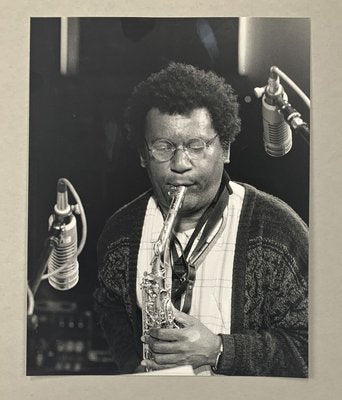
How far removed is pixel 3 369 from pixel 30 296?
200mm

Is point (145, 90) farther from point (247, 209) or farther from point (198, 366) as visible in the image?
point (198, 366)

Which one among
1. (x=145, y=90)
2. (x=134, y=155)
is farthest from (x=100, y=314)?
(x=145, y=90)

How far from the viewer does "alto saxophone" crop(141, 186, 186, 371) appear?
6.20ft

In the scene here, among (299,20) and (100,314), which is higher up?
(299,20)

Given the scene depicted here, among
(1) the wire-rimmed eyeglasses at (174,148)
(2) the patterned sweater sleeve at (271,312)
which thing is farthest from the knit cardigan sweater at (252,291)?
(1) the wire-rimmed eyeglasses at (174,148)

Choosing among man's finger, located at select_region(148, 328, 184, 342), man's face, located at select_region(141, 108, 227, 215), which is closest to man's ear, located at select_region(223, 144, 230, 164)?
man's face, located at select_region(141, 108, 227, 215)

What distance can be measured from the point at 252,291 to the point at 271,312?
0.07 metres

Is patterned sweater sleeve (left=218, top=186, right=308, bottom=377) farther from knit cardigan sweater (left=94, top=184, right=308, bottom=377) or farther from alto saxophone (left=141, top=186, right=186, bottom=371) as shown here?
alto saxophone (left=141, top=186, right=186, bottom=371)

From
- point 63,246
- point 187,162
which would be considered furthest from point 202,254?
point 63,246

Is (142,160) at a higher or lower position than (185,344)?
higher

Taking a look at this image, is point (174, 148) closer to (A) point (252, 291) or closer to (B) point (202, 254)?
(B) point (202, 254)

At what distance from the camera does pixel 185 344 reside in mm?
1891

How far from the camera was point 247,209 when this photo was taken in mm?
1930

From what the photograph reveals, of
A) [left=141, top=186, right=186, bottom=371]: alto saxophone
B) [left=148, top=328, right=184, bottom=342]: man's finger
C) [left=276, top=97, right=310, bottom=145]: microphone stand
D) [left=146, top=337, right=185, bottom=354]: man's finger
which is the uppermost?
[left=276, top=97, right=310, bottom=145]: microphone stand
